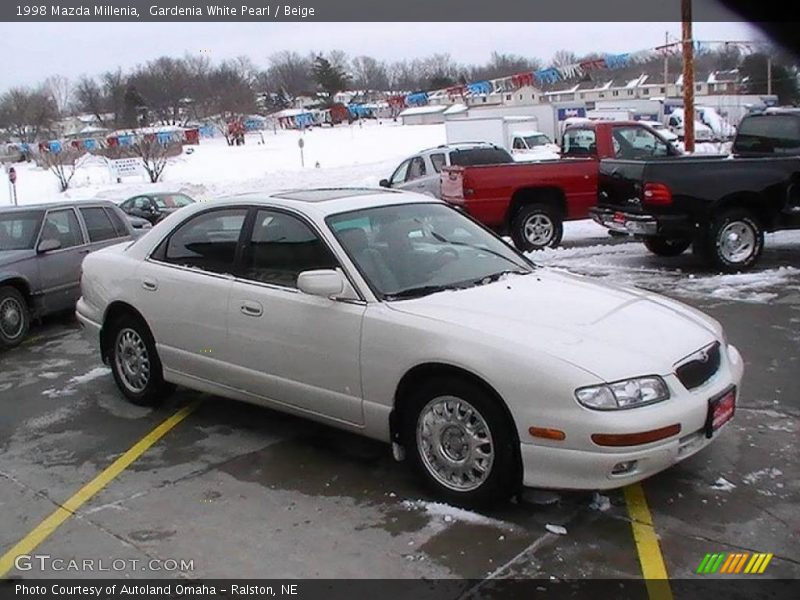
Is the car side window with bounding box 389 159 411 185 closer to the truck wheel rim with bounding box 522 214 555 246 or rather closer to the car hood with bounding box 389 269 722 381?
the truck wheel rim with bounding box 522 214 555 246

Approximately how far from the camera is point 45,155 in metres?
48.2

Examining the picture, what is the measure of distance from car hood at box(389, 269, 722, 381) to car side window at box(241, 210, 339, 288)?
0.72 meters

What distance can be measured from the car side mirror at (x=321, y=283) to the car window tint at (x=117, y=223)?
21.1 feet

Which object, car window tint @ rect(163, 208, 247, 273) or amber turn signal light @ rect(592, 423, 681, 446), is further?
car window tint @ rect(163, 208, 247, 273)

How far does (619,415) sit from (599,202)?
7.70 m

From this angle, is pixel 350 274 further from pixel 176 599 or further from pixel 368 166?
pixel 368 166

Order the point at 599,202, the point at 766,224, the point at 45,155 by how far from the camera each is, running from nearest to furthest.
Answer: the point at 766,224 → the point at 599,202 → the point at 45,155

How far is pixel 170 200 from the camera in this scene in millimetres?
22047

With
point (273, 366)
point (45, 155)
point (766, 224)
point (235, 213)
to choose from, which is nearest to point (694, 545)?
point (273, 366)

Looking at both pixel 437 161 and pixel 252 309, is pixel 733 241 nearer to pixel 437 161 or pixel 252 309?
pixel 252 309

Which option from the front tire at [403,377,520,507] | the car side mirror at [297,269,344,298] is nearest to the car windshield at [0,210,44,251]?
the car side mirror at [297,269,344,298]

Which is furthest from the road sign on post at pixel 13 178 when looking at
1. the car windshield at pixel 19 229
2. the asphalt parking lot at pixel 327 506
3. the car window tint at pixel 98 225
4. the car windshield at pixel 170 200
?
the asphalt parking lot at pixel 327 506

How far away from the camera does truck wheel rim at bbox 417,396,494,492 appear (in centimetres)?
389

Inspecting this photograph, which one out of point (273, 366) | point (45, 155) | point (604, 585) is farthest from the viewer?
point (45, 155)
